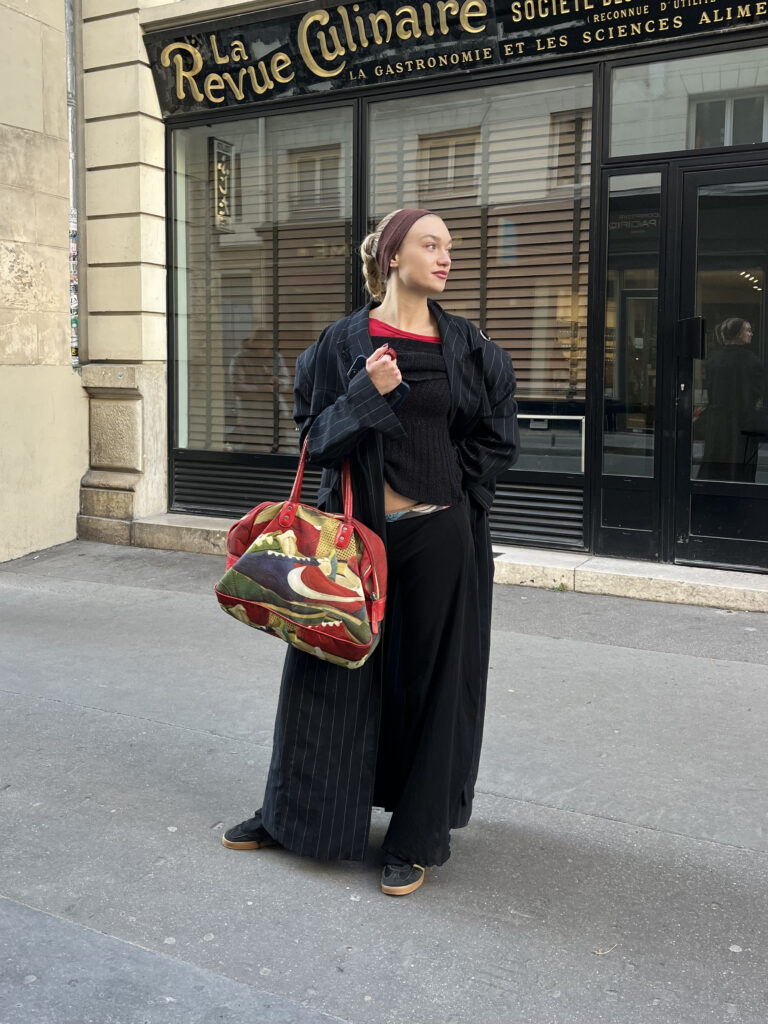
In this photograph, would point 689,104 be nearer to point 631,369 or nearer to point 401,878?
point 631,369

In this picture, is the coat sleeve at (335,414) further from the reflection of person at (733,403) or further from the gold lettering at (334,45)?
the gold lettering at (334,45)

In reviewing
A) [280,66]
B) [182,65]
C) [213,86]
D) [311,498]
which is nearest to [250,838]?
[311,498]

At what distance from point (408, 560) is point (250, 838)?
1.05 meters

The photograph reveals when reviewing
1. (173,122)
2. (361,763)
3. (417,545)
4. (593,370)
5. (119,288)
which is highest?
(173,122)

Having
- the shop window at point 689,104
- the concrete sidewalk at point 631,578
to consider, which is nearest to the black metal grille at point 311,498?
the concrete sidewalk at point 631,578

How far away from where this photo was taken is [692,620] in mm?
6465

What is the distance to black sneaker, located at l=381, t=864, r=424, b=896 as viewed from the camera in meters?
3.17

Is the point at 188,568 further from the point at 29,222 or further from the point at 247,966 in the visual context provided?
the point at 247,966

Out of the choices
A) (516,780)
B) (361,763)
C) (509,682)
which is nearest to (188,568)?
(509,682)

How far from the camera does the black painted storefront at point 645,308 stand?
6.88 metres

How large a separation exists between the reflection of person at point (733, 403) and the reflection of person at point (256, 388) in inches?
133

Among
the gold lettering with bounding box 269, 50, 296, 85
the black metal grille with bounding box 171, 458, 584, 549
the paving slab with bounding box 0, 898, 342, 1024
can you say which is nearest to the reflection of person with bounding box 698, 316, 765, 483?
the black metal grille with bounding box 171, 458, 584, 549

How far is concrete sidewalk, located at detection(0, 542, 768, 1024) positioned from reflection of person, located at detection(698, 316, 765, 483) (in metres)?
1.50

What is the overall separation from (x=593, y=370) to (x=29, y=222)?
14.7 ft
